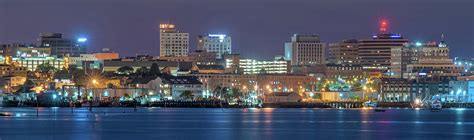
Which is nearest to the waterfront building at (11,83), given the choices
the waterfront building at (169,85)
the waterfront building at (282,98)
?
the waterfront building at (169,85)

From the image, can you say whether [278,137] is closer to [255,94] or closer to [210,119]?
[210,119]

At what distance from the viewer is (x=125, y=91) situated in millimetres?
173875

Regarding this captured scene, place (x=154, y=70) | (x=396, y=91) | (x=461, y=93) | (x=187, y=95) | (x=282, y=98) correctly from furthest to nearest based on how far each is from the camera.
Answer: (x=154, y=70), (x=396, y=91), (x=461, y=93), (x=187, y=95), (x=282, y=98)

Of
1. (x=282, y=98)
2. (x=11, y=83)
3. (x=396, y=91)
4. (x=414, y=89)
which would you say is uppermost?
(x=11, y=83)

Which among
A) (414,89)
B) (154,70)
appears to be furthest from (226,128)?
(154,70)

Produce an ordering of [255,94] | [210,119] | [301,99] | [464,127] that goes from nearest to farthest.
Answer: [464,127] < [210,119] < [301,99] < [255,94]

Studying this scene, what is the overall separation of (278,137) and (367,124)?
21.1m

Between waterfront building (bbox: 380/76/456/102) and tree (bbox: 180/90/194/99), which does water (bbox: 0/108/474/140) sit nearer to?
tree (bbox: 180/90/194/99)

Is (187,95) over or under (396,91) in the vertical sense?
under

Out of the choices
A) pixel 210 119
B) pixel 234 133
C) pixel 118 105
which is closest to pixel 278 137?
pixel 234 133

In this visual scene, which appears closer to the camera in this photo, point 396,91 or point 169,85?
point 169,85

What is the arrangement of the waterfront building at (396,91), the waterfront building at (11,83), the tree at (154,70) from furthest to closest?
the tree at (154,70), the waterfront building at (11,83), the waterfront building at (396,91)

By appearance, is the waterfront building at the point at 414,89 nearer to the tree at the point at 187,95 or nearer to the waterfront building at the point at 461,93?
the waterfront building at the point at 461,93

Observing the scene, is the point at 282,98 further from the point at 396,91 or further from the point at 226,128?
the point at 226,128
